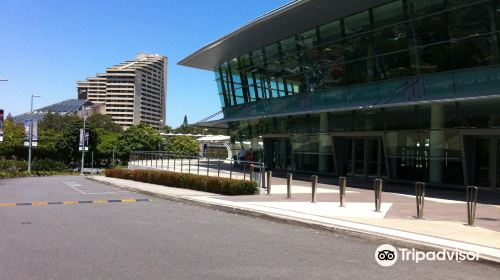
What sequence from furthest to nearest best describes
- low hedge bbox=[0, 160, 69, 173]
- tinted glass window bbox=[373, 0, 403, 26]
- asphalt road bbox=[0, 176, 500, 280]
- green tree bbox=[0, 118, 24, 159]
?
green tree bbox=[0, 118, 24, 159] → low hedge bbox=[0, 160, 69, 173] → tinted glass window bbox=[373, 0, 403, 26] → asphalt road bbox=[0, 176, 500, 280]

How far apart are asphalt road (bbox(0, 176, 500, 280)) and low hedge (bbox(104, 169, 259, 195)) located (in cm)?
626

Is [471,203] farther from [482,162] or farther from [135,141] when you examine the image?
[135,141]

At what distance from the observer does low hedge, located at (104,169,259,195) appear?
19.5 metres

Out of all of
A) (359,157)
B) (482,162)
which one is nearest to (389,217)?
(482,162)

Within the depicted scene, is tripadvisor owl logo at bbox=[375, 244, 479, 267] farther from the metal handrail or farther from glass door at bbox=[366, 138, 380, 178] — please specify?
glass door at bbox=[366, 138, 380, 178]

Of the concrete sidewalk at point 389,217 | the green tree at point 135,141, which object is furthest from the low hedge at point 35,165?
the concrete sidewalk at point 389,217

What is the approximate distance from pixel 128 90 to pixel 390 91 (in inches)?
5659

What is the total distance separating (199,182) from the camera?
22469 mm

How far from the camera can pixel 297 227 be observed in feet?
38.5

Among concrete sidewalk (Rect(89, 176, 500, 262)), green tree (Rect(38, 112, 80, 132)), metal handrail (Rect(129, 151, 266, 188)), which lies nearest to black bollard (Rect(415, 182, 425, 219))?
concrete sidewalk (Rect(89, 176, 500, 262))

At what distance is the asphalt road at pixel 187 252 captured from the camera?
23.4ft

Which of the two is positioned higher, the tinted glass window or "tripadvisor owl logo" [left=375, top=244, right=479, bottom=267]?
the tinted glass window

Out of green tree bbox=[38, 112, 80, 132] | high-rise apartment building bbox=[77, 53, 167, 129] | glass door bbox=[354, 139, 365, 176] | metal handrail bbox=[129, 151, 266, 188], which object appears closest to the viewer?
metal handrail bbox=[129, 151, 266, 188]

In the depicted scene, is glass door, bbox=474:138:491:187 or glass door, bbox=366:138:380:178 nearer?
glass door, bbox=474:138:491:187
